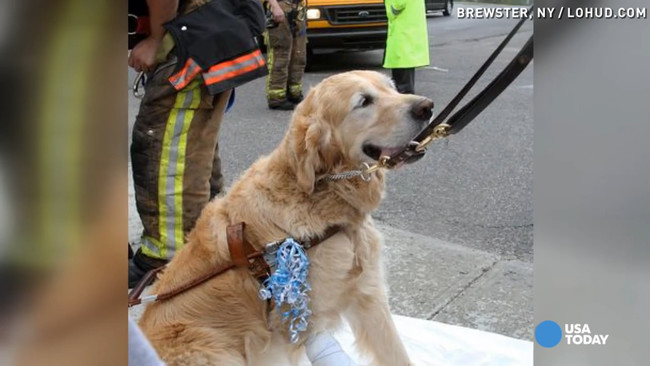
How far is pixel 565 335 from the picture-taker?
182 cm

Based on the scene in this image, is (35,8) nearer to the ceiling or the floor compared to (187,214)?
nearer to the ceiling

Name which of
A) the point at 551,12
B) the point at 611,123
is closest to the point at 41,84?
the point at 551,12

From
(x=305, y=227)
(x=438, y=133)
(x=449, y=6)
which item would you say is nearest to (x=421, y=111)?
(x=438, y=133)

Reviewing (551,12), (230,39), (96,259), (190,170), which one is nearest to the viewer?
(96,259)

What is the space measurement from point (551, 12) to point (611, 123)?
1.06ft

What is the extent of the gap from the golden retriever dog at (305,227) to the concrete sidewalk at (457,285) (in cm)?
89

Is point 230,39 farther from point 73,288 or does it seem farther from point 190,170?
point 73,288

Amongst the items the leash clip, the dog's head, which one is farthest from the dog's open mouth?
the leash clip

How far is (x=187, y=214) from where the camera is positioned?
120 inches

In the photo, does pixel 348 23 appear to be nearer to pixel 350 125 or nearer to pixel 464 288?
pixel 464 288

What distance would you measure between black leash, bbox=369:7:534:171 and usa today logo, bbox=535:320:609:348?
61 centimetres

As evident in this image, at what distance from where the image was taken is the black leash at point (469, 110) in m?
1.69

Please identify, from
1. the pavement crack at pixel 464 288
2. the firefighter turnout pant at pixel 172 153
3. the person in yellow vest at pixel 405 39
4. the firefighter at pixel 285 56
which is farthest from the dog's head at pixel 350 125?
the firefighter at pixel 285 56

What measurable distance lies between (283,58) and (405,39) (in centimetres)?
217
